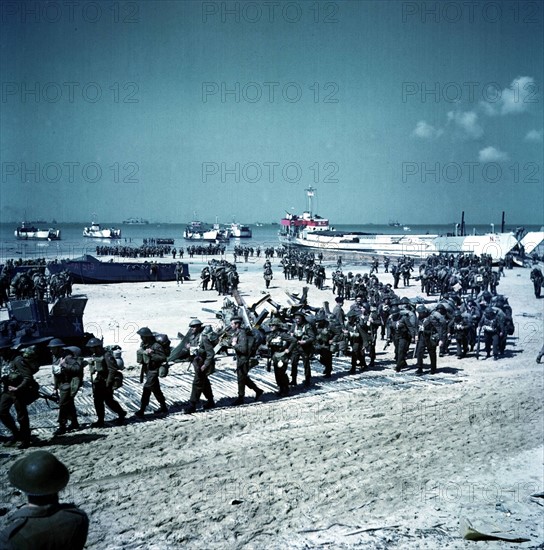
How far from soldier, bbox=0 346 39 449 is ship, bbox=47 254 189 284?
28685mm

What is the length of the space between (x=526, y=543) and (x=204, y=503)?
3.61 metres

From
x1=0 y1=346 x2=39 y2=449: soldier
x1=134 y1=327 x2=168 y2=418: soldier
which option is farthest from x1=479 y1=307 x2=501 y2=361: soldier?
x1=0 y1=346 x2=39 y2=449: soldier

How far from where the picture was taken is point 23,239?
119m

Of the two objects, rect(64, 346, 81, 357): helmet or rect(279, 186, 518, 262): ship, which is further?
rect(279, 186, 518, 262): ship

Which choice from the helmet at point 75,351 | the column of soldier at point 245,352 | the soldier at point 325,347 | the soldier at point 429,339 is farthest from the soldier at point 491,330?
the helmet at point 75,351

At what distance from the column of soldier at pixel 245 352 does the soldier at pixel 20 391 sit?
0.01m

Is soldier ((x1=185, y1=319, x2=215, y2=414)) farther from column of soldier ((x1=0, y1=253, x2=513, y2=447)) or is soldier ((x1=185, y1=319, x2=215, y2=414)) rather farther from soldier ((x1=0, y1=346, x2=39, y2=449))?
soldier ((x1=0, y1=346, x2=39, y2=449))

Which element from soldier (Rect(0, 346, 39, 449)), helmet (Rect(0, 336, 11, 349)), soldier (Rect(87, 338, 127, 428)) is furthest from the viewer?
helmet (Rect(0, 336, 11, 349))

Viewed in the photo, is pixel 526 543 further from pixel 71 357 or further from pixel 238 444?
pixel 71 357

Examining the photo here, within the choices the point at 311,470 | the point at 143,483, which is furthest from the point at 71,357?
the point at 311,470

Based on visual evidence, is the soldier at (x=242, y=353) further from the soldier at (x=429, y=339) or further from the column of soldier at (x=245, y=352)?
the soldier at (x=429, y=339)

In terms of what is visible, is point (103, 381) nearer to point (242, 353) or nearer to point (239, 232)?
point (242, 353)

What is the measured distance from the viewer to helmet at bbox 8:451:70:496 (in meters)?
2.75

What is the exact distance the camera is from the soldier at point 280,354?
34.0 ft
